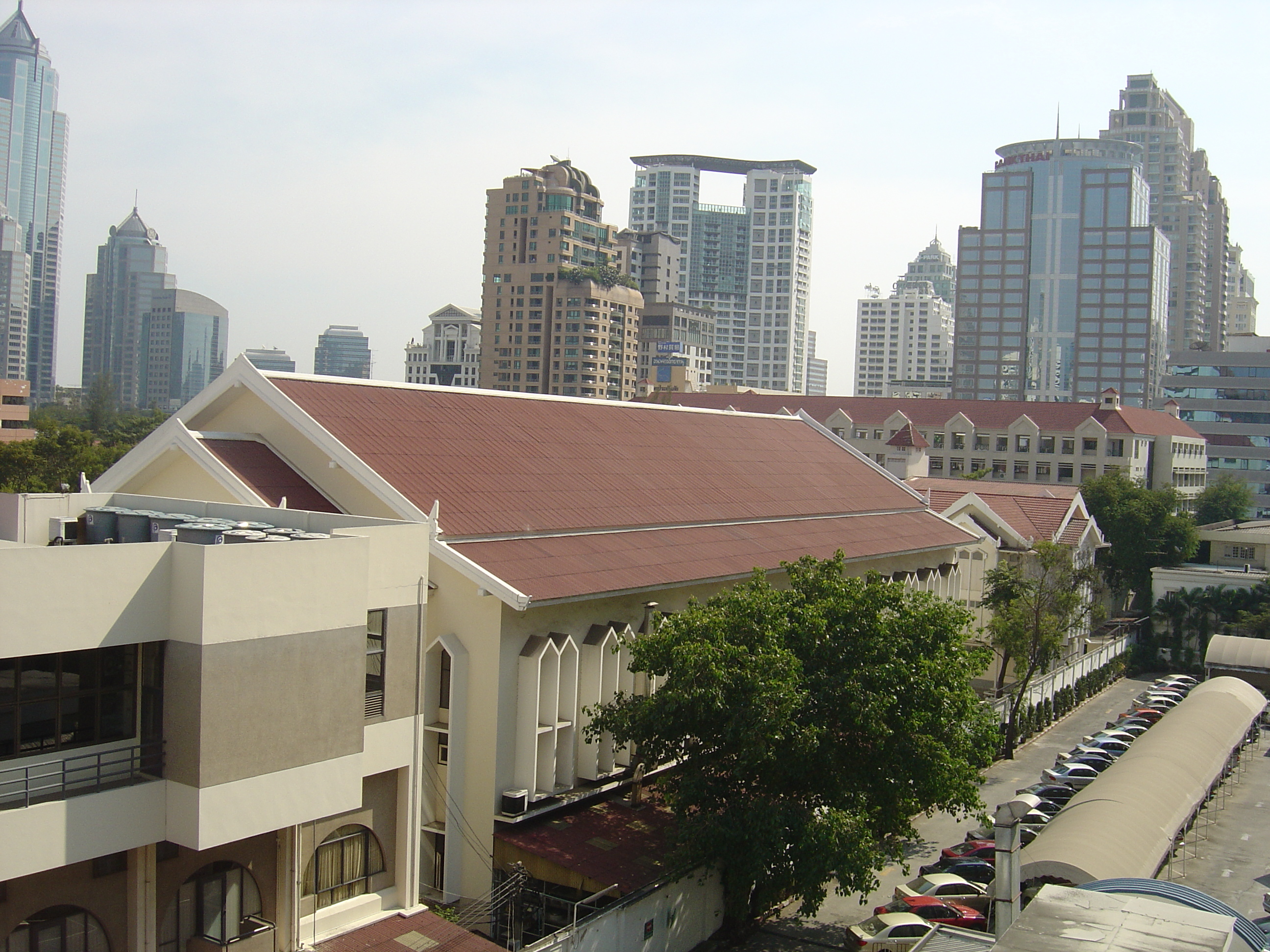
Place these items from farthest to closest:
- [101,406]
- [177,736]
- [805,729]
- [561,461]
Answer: [101,406] < [561,461] < [805,729] < [177,736]

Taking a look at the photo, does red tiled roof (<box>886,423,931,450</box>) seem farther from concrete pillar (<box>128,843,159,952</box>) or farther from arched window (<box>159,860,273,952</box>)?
concrete pillar (<box>128,843,159,952</box>)

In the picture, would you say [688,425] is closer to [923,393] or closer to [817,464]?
[817,464]

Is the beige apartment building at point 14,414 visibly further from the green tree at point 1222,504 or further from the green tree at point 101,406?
the green tree at point 1222,504

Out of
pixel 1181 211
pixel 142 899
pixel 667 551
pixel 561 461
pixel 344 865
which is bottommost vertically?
pixel 344 865

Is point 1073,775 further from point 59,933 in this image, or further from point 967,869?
point 59,933

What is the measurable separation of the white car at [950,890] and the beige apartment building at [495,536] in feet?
21.5

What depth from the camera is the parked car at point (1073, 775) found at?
32.8 meters

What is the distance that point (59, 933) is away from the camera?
14.3 metres

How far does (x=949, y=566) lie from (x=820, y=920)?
20.3 m

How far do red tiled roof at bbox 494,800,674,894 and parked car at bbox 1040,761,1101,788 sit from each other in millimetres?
15485

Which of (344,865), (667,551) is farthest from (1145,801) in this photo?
(344,865)

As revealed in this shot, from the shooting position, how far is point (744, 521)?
106 feet

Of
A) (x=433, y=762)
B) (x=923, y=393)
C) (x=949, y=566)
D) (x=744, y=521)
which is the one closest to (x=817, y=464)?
(x=949, y=566)

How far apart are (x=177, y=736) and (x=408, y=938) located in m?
5.58
